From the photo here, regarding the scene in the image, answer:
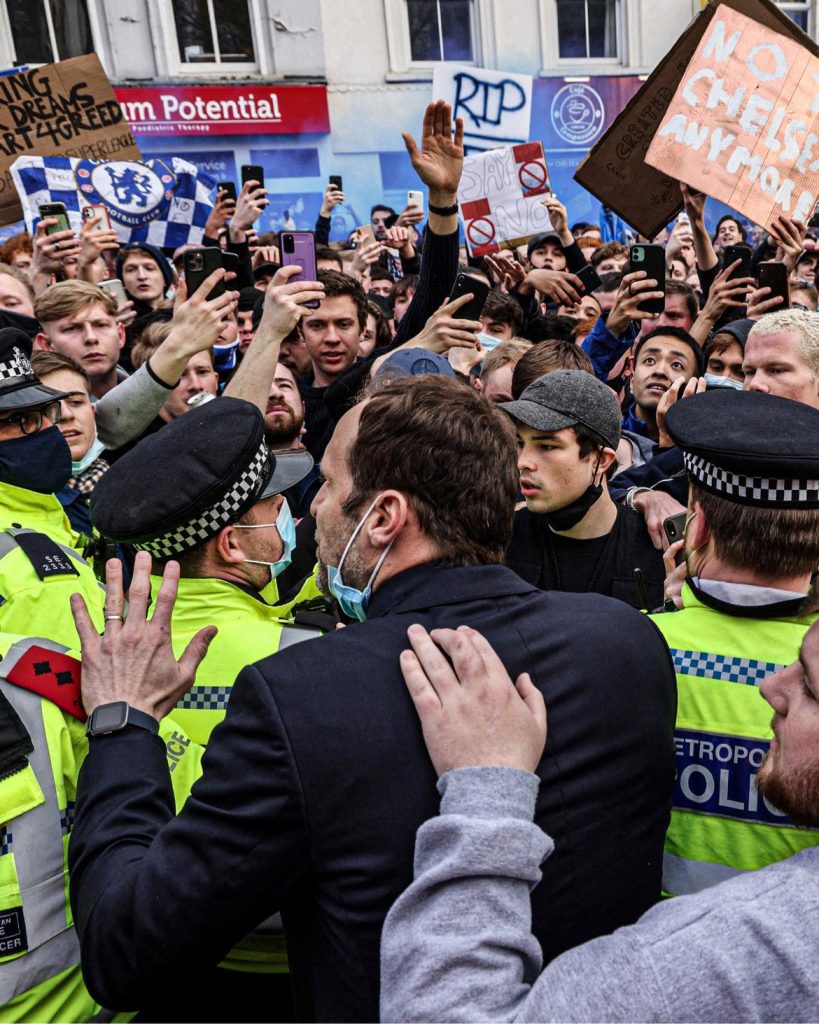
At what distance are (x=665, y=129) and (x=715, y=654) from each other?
3782 mm

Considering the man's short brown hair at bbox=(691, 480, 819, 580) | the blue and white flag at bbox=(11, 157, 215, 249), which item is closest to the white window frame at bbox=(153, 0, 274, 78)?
the blue and white flag at bbox=(11, 157, 215, 249)

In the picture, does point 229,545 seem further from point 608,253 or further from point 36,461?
point 608,253

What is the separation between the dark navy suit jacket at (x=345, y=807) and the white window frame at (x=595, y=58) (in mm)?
16560

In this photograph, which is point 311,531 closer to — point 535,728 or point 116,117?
point 535,728

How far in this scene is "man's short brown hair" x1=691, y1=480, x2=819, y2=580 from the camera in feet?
6.17

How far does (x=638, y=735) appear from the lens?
1503mm

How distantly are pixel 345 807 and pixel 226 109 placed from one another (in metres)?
15.6

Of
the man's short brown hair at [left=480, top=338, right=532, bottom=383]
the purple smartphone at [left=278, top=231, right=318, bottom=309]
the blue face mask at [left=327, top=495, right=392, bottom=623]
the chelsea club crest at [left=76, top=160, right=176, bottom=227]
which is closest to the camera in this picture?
the blue face mask at [left=327, top=495, right=392, bottom=623]

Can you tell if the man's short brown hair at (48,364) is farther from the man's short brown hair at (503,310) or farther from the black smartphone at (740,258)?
the black smartphone at (740,258)

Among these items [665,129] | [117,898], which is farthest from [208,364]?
[117,898]

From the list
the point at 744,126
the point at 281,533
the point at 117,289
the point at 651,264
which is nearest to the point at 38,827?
the point at 281,533

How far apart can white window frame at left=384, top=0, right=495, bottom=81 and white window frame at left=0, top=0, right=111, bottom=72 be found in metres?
4.49

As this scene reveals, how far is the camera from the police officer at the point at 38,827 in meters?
1.55

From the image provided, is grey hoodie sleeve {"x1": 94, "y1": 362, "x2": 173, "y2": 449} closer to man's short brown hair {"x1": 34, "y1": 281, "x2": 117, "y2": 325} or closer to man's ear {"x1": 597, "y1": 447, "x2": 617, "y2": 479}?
man's short brown hair {"x1": 34, "y1": 281, "x2": 117, "y2": 325}
